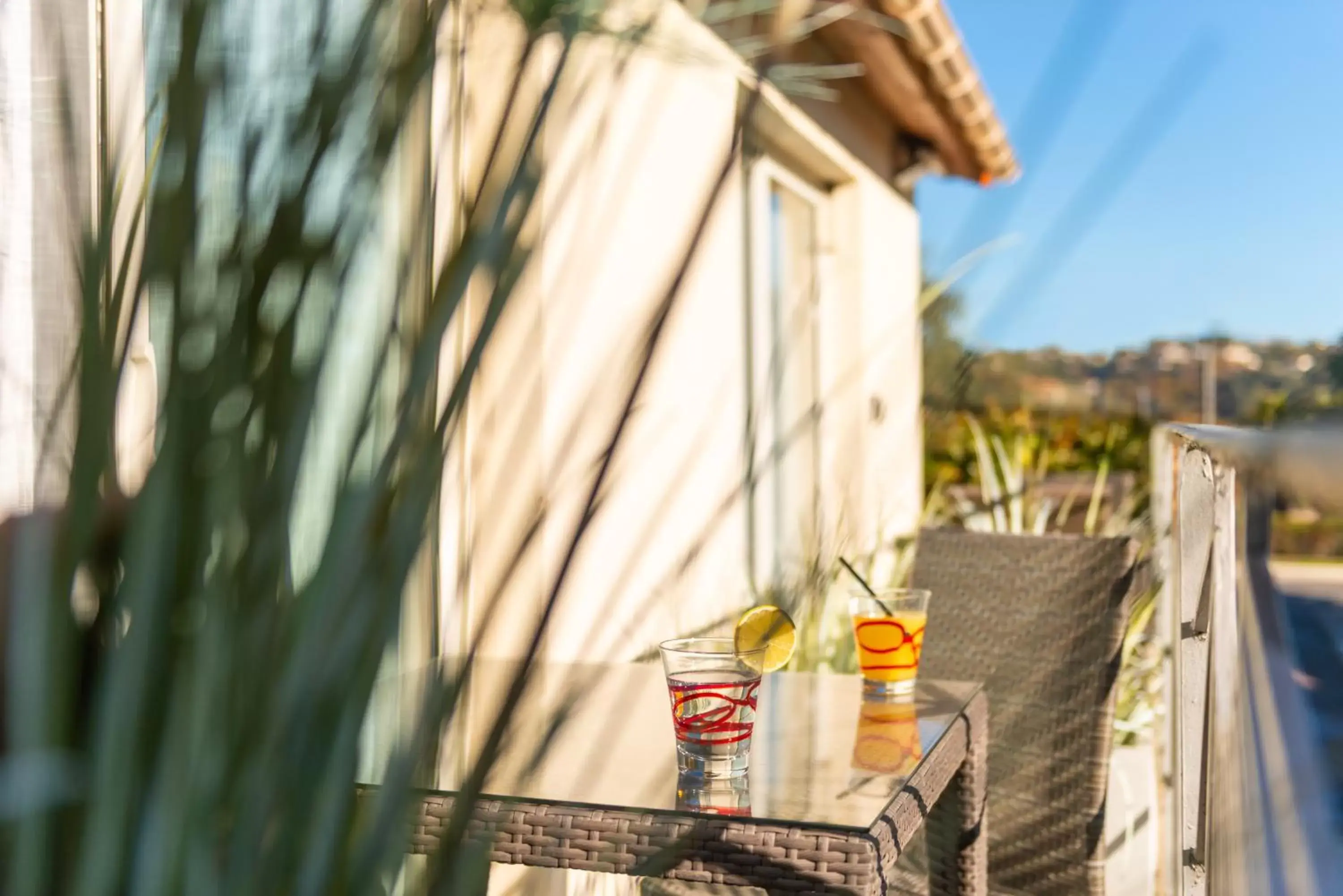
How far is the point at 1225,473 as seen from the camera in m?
1.30

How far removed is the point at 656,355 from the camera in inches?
11.6

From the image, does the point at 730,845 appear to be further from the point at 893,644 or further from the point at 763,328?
the point at 763,328

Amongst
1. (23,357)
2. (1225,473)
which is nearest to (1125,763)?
(1225,473)

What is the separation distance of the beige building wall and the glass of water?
0.18 meters

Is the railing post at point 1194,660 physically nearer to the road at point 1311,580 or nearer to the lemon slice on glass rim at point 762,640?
the road at point 1311,580

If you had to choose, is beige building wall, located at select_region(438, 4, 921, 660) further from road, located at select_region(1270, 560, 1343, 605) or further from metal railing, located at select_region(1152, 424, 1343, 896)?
road, located at select_region(1270, 560, 1343, 605)

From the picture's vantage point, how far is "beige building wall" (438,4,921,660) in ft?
1.07

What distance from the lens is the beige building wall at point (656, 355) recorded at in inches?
12.9

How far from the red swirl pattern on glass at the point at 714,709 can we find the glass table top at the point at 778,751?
0.17ft

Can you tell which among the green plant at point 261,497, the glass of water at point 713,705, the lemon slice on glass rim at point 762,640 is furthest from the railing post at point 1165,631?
the green plant at point 261,497

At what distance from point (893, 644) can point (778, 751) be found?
0.33 metres

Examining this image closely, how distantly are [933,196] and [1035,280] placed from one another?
298 mm

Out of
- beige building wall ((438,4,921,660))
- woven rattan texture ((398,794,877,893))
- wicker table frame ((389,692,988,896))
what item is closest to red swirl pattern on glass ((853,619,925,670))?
beige building wall ((438,4,921,660))

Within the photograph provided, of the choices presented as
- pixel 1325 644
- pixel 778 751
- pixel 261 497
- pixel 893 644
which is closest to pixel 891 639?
pixel 893 644
